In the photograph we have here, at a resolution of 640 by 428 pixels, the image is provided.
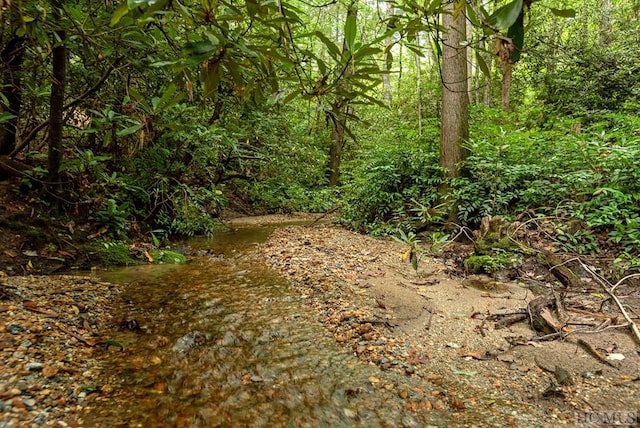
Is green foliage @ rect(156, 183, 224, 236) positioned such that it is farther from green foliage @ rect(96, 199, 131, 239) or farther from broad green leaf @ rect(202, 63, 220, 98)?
broad green leaf @ rect(202, 63, 220, 98)

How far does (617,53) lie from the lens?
26.4 feet

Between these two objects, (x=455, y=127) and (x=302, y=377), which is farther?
(x=455, y=127)

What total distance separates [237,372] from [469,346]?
1672 millimetres

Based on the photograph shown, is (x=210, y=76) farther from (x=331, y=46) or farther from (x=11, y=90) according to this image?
(x=11, y=90)

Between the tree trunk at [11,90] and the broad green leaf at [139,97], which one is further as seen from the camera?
the tree trunk at [11,90]

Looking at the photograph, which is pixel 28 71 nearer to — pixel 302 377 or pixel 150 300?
pixel 150 300

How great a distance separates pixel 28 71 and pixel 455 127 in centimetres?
598

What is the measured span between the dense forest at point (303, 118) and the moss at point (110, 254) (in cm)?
21

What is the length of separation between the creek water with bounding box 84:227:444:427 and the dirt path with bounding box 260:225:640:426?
0.23m

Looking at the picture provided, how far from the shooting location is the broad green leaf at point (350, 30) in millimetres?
1028

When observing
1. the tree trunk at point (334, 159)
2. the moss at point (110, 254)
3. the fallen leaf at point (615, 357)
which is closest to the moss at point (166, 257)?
the moss at point (110, 254)

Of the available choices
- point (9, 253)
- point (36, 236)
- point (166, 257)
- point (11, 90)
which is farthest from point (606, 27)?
point (9, 253)

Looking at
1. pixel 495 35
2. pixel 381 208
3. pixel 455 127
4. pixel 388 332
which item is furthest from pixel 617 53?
pixel 495 35

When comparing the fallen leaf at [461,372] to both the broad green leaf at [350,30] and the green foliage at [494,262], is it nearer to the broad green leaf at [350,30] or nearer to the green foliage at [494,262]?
the broad green leaf at [350,30]
